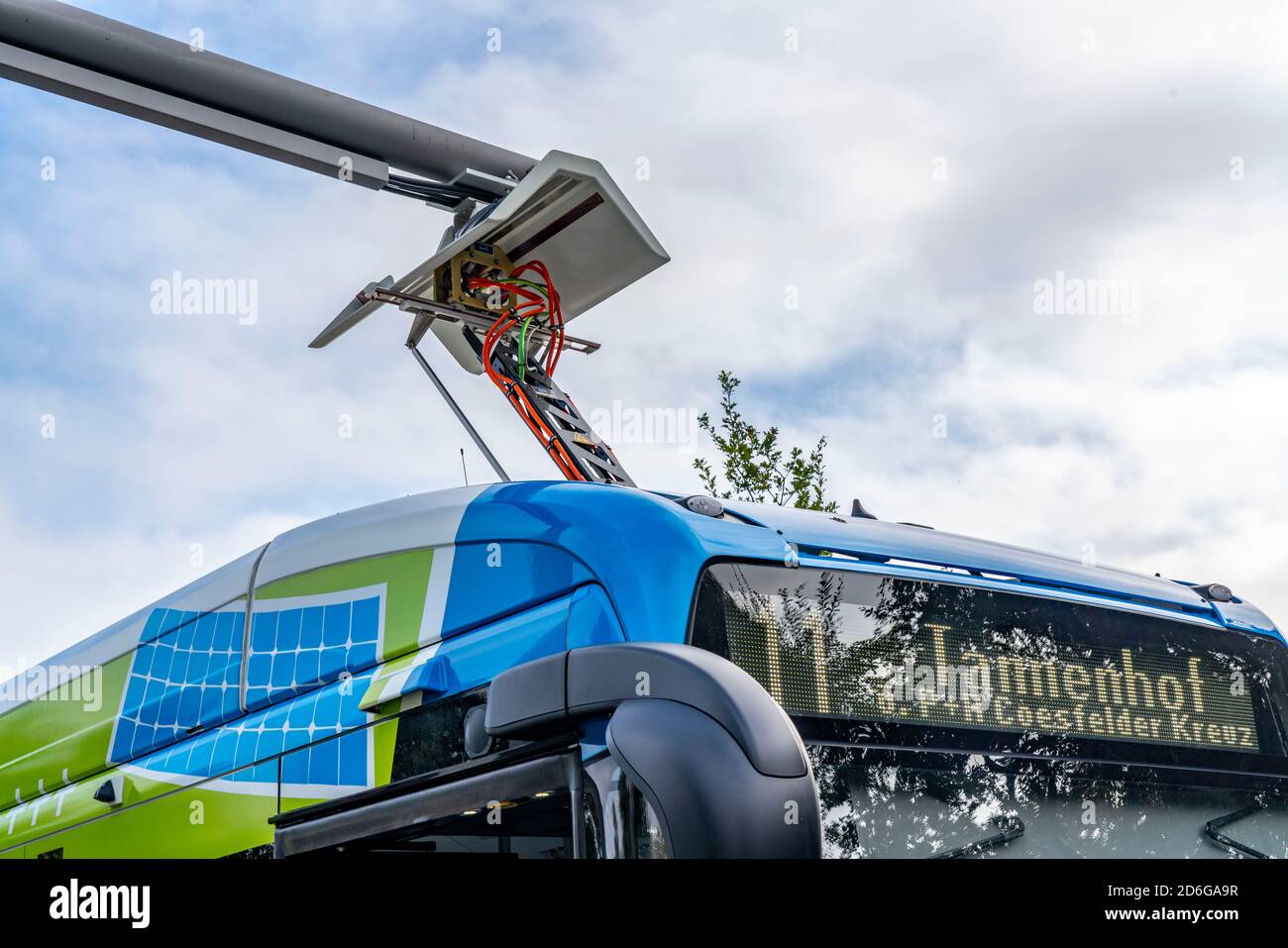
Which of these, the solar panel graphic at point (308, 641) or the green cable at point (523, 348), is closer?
the solar panel graphic at point (308, 641)

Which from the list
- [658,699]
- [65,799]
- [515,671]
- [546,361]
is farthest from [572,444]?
[658,699]

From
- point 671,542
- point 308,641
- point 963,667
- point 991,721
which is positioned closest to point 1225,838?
point 991,721

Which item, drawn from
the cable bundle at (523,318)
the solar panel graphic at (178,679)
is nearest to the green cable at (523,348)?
the cable bundle at (523,318)

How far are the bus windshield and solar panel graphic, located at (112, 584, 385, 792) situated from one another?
1379 millimetres

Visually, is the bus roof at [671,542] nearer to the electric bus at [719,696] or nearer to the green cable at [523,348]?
the electric bus at [719,696]

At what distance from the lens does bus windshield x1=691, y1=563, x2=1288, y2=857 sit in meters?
3.29

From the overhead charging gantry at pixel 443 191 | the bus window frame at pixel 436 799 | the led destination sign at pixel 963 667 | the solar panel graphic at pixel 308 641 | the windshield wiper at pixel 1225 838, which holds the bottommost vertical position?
the windshield wiper at pixel 1225 838

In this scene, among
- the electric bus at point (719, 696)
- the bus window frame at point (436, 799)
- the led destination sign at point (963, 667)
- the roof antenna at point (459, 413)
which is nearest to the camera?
the electric bus at point (719, 696)

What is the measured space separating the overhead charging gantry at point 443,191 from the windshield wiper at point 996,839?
3.26 meters

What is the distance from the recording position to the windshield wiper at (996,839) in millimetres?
3250

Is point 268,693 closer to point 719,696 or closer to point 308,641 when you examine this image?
point 308,641

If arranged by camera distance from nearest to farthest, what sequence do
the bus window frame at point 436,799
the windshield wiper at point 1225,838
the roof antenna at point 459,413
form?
the bus window frame at point 436,799, the windshield wiper at point 1225,838, the roof antenna at point 459,413

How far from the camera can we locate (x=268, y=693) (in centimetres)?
460
